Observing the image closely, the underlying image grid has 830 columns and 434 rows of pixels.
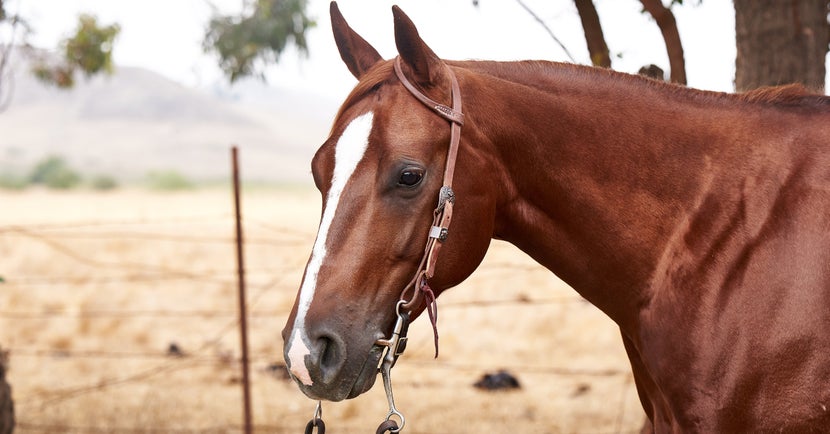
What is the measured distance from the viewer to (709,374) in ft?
6.94

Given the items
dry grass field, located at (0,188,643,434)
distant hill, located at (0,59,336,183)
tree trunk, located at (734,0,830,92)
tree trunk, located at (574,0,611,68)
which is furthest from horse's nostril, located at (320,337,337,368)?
distant hill, located at (0,59,336,183)

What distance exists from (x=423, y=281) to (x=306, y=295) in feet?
1.07

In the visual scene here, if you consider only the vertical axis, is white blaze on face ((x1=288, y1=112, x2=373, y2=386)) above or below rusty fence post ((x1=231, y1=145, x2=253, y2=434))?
above

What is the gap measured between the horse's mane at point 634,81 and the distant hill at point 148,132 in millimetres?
86438

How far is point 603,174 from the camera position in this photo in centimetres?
231

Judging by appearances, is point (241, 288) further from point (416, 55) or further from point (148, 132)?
point (148, 132)

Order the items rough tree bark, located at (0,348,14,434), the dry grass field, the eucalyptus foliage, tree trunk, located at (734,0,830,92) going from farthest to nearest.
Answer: the eucalyptus foliage → the dry grass field → rough tree bark, located at (0,348,14,434) → tree trunk, located at (734,0,830,92)

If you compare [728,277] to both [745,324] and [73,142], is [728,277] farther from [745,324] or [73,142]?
[73,142]

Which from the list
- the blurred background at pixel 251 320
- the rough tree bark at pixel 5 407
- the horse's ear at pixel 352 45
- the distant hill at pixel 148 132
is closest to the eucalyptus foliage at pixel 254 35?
the blurred background at pixel 251 320

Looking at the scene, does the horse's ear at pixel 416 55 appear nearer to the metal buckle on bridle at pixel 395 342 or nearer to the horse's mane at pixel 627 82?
the horse's mane at pixel 627 82

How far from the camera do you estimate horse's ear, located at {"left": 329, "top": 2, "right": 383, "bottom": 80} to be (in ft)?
8.28

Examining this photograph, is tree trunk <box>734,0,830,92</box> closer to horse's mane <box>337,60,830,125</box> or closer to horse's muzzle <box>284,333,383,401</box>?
horse's mane <box>337,60,830,125</box>

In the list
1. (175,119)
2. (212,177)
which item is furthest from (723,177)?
(175,119)

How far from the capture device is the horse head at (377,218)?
80.4 inches
